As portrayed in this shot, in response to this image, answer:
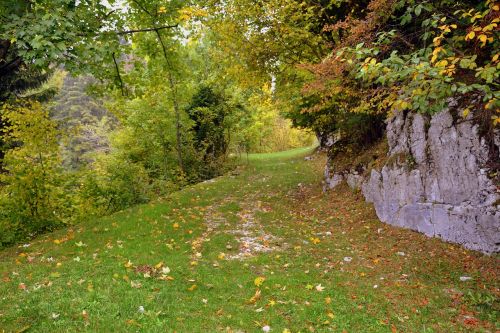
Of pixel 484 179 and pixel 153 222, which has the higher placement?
pixel 484 179

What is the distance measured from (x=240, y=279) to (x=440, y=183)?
5.01 meters

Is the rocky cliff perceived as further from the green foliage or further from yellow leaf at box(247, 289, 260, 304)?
the green foliage

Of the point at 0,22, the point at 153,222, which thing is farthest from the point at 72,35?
the point at 153,222

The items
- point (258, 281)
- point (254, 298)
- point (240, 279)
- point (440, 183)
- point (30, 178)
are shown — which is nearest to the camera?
point (254, 298)

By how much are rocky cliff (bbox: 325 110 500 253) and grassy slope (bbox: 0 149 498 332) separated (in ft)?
1.31

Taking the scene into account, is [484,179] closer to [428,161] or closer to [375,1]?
[428,161]

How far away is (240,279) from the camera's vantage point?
22.7 ft

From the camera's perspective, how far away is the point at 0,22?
6164mm

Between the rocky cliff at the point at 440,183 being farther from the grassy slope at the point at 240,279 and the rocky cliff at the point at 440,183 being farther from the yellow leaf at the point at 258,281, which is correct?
the yellow leaf at the point at 258,281

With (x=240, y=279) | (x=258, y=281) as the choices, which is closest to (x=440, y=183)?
(x=258, y=281)

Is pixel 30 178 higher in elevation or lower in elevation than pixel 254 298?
higher

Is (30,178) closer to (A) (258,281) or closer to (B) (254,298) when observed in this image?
(A) (258,281)

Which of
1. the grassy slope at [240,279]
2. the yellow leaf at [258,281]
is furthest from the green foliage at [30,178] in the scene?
the yellow leaf at [258,281]

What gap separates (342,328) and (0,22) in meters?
7.33
